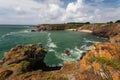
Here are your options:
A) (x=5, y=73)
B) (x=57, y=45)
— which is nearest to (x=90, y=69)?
(x=5, y=73)

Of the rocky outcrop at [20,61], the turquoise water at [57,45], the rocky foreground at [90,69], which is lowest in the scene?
the turquoise water at [57,45]

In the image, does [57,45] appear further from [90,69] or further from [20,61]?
[90,69]

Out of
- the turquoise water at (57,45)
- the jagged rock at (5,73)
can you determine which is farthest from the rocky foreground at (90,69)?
the turquoise water at (57,45)

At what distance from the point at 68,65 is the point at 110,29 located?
9848 centimetres

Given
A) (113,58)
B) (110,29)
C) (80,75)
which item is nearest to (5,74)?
(80,75)

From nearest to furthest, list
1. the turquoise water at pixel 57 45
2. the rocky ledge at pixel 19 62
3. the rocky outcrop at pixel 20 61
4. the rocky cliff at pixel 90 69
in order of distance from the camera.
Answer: the rocky cliff at pixel 90 69 → the rocky ledge at pixel 19 62 → the rocky outcrop at pixel 20 61 → the turquoise water at pixel 57 45

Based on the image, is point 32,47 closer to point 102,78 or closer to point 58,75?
point 58,75

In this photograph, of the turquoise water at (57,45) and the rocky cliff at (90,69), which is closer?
the rocky cliff at (90,69)

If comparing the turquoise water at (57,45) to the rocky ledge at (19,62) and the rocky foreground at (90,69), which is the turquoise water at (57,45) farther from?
the rocky foreground at (90,69)

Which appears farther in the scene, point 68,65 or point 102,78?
point 68,65

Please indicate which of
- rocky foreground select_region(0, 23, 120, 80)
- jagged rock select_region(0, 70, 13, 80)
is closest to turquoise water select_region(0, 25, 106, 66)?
jagged rock select_region(0, 70, 13, 80)

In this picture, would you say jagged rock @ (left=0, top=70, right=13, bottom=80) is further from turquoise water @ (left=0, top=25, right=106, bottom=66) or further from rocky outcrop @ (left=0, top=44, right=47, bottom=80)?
turquoise water @ (left=0, top=25, right=106, bottom=66)

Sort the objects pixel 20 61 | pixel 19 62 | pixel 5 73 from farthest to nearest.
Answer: pixel 20 61, pixel 19 62, pixel 5 73

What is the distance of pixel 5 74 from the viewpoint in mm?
18047
